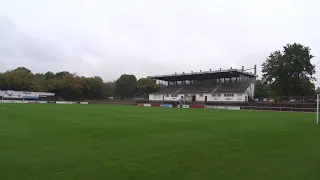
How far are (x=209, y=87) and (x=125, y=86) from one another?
3787 centimetres

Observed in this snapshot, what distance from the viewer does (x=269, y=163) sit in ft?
27.1

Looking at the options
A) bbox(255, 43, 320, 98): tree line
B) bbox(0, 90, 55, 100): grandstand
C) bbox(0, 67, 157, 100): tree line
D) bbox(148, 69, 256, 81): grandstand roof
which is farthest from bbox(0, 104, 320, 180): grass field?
bbox(0, 67, 157, 100): tree line

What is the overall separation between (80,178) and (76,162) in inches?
61.4

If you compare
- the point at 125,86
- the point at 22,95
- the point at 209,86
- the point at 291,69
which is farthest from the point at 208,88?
the point at 22,95

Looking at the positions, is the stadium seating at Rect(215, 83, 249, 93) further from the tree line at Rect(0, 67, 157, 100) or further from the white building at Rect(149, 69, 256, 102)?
the tree line at Rect(0, 67, 157, 100)

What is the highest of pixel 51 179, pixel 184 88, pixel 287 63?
pixel 287 63

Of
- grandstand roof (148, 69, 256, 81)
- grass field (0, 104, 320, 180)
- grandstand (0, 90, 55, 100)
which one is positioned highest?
grandstand roof (148, 69, 256, 81)

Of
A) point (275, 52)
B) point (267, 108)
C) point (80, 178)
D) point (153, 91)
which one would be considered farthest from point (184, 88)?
point (80, 178)

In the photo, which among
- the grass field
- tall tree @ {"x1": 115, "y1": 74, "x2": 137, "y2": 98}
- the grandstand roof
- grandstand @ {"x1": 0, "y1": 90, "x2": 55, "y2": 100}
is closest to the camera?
the grass field

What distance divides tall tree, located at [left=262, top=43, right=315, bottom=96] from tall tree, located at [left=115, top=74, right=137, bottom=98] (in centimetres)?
5454

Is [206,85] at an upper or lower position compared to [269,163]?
upper

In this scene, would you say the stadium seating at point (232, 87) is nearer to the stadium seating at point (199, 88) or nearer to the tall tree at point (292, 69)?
the stadium seating at point (199, 88)

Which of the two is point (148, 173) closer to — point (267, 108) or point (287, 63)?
point (267, 108)

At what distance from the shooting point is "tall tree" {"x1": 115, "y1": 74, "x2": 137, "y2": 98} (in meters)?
110
